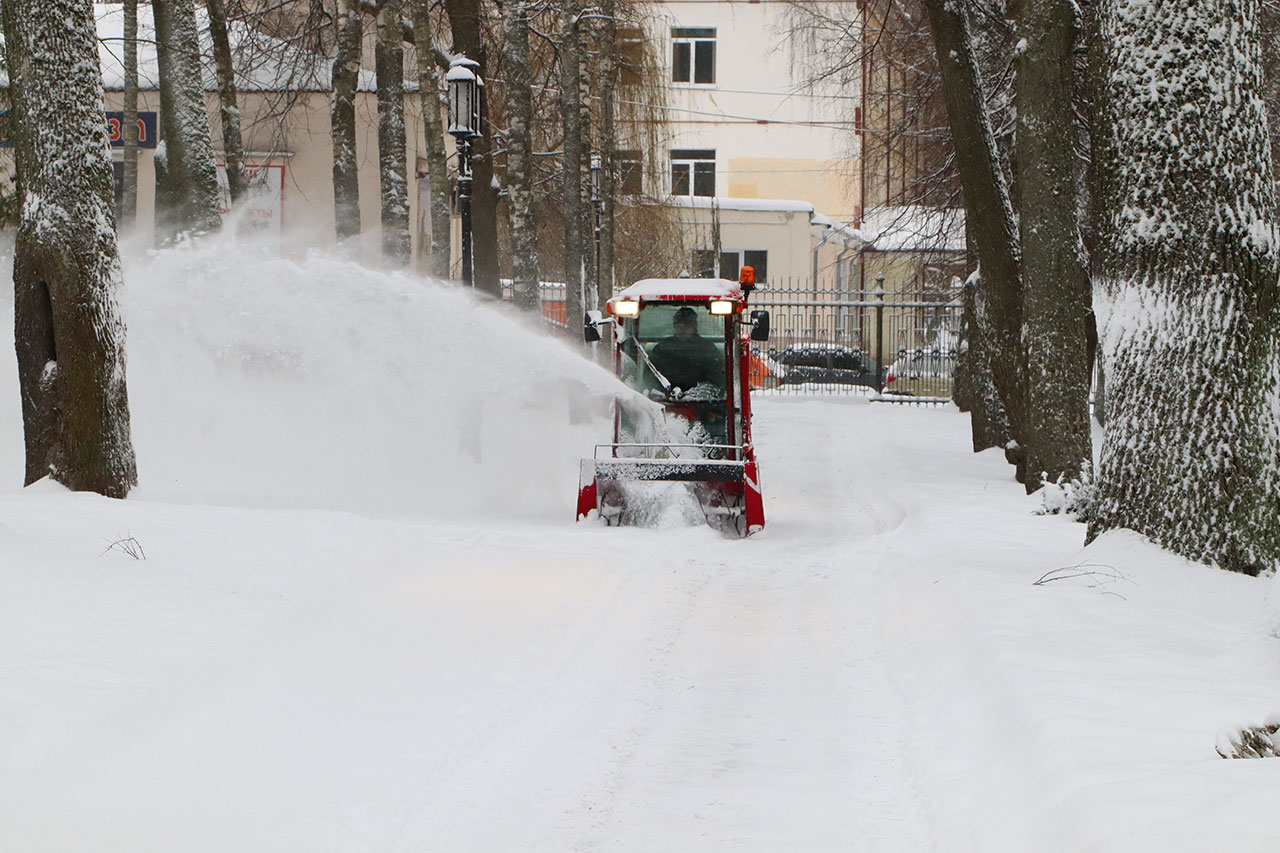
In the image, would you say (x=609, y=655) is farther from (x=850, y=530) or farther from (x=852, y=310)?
(x=852, y=310)

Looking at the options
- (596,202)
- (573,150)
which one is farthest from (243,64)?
(596,202)

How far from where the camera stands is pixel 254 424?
15.3m

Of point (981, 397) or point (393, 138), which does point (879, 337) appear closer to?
point (981, 397)

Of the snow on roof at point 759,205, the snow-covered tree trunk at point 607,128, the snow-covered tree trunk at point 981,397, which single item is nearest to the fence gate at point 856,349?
the snow-covered tree trunk at point 607,128

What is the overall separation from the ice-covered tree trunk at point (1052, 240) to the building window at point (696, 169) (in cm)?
3697

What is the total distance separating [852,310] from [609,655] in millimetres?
27099

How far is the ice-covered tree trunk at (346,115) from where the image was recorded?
18617 mm

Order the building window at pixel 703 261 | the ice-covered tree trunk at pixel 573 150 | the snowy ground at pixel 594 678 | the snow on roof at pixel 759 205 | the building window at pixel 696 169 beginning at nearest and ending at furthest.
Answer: the snowy ground at pixel 594 678 → the ice-covered tree trunk at pixel 573 150 → the building window at pixel 703 261 → the snow on roof at pixel 759 205 → the building window at pixel 696 169

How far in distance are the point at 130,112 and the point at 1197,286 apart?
19117 mm

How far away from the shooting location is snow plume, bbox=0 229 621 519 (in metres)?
13.1

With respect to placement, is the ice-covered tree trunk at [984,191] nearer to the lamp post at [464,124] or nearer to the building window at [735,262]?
the lamp post at [464,124]

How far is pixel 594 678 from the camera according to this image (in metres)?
6.80

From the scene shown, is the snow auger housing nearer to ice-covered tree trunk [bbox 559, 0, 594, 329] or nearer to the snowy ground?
the snowy ground

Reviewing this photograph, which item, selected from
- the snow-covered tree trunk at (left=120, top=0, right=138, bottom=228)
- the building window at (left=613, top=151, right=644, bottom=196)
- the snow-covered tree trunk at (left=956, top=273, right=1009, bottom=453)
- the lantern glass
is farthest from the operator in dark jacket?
the building window at (left=613, top=151, right=644, bottom=196)
